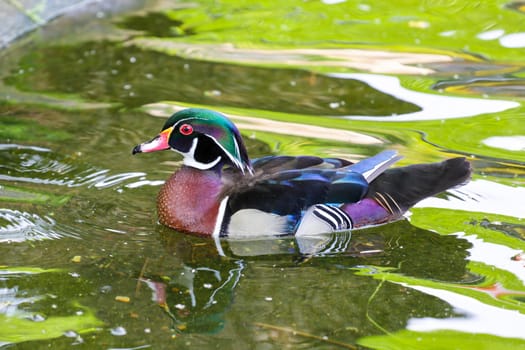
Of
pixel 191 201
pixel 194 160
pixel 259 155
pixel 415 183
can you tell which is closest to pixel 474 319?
pixel 415 183

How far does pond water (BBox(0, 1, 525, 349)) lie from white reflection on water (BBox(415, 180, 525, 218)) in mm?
17

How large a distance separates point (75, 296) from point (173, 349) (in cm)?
85

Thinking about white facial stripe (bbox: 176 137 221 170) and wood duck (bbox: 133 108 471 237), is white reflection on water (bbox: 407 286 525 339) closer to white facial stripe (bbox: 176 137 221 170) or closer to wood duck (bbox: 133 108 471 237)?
wood duck (bbox: 133 108 471 237)

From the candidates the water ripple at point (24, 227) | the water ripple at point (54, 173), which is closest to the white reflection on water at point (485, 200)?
the water ripple at point (54, 173)

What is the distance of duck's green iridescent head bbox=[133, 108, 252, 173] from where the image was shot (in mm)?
6320

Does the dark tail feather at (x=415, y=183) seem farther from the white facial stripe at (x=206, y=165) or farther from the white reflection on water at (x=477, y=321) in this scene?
the white reflection on water at (x=477, y=321)

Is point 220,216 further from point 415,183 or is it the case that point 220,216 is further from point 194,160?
point 415,183

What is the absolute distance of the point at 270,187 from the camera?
242 inches

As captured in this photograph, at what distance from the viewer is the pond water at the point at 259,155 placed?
529 centimetres

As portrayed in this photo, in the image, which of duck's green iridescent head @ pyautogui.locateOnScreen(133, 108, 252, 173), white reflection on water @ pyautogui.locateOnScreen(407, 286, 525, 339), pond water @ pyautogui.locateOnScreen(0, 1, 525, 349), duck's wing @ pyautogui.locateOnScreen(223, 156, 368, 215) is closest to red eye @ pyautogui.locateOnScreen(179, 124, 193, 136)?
duck's green iridescent head @ pyautogui.locateOnScreen(133, 108, 252, 173)

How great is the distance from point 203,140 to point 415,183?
4.59 ft

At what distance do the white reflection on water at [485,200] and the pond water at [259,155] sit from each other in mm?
17

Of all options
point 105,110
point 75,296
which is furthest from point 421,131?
point 75,296

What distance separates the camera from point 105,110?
870 centimetres
